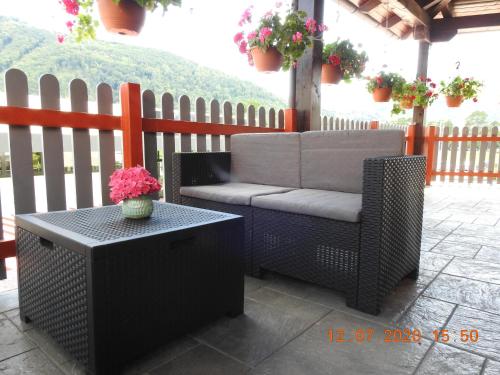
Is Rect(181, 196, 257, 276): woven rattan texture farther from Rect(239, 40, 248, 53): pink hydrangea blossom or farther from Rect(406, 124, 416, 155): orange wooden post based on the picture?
Rect(406, 124, 416, 155): orange wooden post

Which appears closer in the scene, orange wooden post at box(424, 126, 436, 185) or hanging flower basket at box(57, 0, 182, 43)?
hanging flower basket at box(57, 0, 182, 43)

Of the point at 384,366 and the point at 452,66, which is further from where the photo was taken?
the point at 452,66

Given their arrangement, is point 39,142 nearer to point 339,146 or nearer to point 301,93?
point 339,146

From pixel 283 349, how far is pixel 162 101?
6.42 feet

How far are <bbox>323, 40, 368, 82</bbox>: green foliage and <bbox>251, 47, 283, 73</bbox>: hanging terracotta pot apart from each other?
0.69 metres

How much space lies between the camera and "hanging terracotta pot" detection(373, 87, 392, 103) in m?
4.71

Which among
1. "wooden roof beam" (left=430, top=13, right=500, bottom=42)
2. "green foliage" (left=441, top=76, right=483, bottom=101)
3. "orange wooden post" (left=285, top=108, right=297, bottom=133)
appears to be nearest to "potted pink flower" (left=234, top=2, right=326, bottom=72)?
"orange wooden post" (left=285, top=108, right=297, bottom=133)

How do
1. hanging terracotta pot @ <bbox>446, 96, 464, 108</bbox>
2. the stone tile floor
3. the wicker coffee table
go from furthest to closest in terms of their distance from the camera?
hanging terracotta pot @ <bbox>446, 96, 464, 108</bbox>, the stone tile floor, the wicker coffee table

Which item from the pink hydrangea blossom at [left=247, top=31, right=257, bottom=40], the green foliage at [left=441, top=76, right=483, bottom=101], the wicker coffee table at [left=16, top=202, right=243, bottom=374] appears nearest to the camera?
the wicker coffee table at [left=16, top=202, right=243, bottom=374]

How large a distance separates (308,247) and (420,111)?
541cm

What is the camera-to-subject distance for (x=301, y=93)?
350cm

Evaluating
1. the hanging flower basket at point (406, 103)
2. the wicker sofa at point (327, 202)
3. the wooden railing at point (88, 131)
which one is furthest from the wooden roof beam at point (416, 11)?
the wicker sofa at point (327, 202)

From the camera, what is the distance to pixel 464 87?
5.23 metres

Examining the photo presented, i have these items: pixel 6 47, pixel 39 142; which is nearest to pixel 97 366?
pixel 39 142
